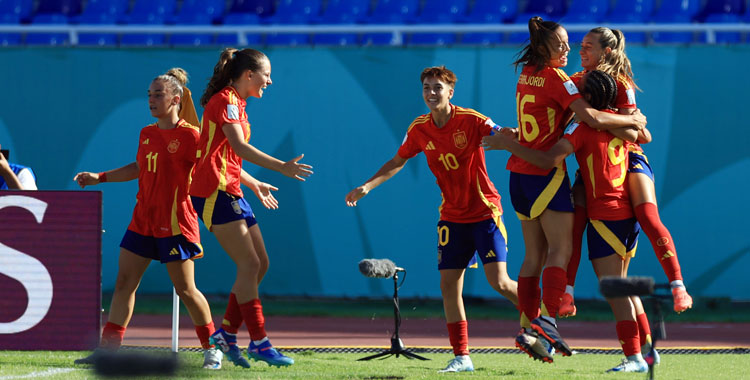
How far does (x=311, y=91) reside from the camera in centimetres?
1202

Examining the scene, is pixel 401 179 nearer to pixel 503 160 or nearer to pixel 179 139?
pixel 503 160

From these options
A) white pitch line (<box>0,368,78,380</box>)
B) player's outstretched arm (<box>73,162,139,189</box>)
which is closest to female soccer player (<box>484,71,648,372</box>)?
player's outstretched arm (<box>73,162,139,189</box>)

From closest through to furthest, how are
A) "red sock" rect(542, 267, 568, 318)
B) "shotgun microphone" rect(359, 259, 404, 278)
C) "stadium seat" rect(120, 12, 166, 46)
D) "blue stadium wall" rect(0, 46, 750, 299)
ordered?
1. "red sock" rect(542, 267, 568, 318)
2. "shotgun microphone" rect(359, 259, 404, 278)
3. "blue stadium wall" rect(0, 46, 750, 299)
4. "stadium seat" rect(120, 12, 166, 46)

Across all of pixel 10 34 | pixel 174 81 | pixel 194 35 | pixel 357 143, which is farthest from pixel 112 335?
pixel 10 34

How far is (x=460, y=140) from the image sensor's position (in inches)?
257

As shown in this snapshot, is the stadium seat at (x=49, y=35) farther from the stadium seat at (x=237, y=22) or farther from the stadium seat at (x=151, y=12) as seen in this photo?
the stadium seat at (x=237, y=22)

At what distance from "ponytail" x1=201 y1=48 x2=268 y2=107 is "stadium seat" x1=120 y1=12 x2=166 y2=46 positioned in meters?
8.60

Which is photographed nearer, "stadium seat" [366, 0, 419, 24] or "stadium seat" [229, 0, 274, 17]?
"stadium seat" [366, 0, 419, 24]

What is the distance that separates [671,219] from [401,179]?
3108mm

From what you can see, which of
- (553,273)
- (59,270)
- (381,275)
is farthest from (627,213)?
(59,270)

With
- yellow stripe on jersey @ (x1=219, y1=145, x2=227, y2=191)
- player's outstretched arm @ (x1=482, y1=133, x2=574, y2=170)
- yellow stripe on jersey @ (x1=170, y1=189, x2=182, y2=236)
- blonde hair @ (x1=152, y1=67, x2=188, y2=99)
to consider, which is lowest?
yellow stripe on jersey @ (x1=170, y1=189, x2=182, y2=236)

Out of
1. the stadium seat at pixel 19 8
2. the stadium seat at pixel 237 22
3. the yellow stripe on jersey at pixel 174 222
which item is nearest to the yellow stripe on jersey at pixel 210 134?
the yellow stripe on jersey at pixel 174 222

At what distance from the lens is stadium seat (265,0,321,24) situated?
15000mm

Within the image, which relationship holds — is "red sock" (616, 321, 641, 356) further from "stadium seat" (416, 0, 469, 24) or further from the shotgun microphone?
"stadium seat" (416, 0, 469, 24)
